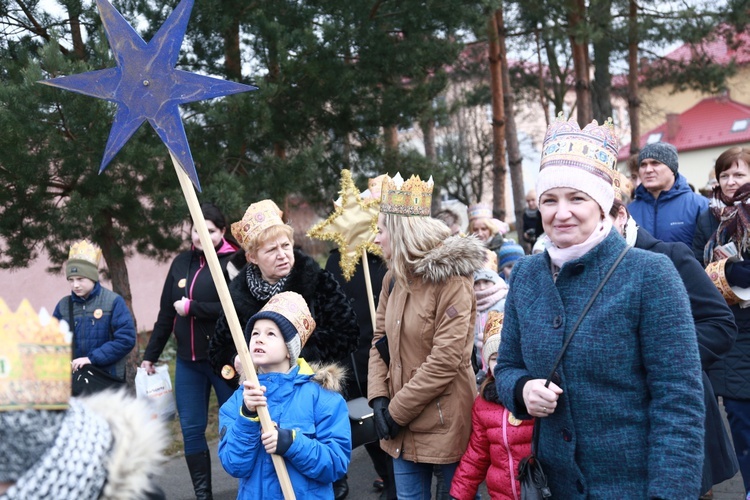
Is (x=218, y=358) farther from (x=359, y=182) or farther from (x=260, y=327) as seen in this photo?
(x=359, y=182)

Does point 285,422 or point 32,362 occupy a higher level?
point 32,362

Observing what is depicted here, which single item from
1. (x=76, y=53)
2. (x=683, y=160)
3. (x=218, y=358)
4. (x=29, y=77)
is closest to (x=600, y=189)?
(x=218, y=358)

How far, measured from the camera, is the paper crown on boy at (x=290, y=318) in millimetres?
3545

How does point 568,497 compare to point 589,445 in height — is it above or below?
below

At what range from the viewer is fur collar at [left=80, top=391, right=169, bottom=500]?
166 centimetres

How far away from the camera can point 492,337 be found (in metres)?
3.98

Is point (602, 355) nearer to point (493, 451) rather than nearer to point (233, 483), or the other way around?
point (493, 451)

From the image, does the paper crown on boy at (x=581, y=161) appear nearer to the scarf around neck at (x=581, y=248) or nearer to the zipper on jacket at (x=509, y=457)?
the scarf around neck at (x=581, y=248)

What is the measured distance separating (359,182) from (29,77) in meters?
3.15

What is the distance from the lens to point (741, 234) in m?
4.14

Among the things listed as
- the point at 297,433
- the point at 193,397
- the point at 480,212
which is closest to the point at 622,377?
the point at 297,433

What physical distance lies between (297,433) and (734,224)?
2598 millimetres

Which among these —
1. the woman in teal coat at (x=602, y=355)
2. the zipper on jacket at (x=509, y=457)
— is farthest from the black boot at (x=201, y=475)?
the woman in teal coat at (x=602, y=355)

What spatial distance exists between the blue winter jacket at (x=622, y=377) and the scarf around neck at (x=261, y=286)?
2.21 m
